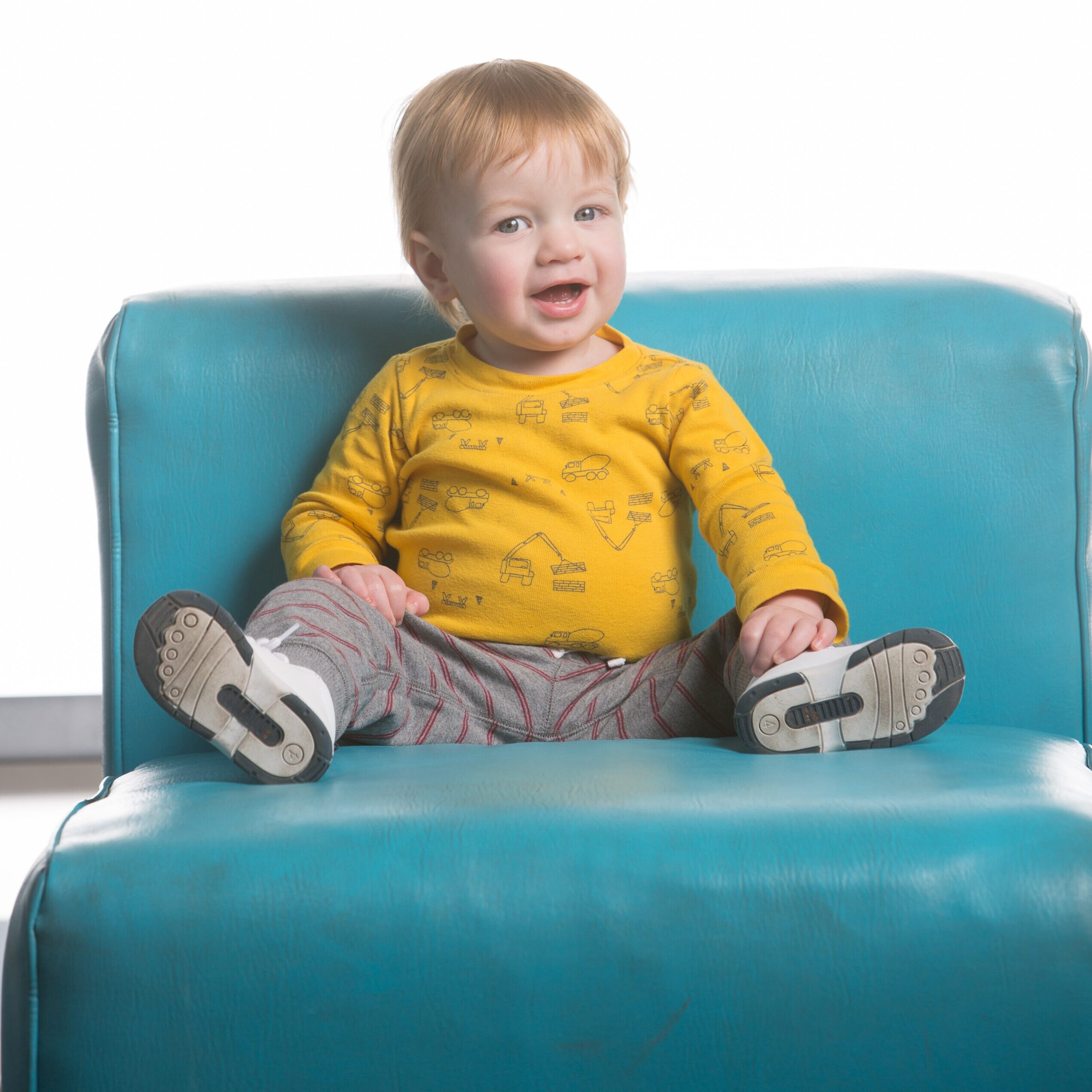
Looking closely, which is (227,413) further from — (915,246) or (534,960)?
(915,246)

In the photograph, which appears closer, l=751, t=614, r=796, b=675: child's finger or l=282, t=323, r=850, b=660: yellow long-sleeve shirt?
l=751, t=614, r=796, b=675: child's finger

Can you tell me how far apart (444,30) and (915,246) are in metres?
0.81

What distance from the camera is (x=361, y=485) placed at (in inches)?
46.6

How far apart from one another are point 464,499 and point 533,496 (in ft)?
0.23

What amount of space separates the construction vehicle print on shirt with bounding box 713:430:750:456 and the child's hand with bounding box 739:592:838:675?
0.18m

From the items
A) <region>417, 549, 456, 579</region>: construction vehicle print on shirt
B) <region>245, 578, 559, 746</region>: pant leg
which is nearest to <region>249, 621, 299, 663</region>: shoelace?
<region>245, 578, 559, 746</region>: pant leg

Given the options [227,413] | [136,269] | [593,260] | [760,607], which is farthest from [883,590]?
[136,269]

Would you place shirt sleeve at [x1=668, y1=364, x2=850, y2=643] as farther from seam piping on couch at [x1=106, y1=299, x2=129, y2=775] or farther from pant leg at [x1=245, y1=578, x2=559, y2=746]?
seam piping on couch at [x1=106, y1=299, x2=129, y2=775]

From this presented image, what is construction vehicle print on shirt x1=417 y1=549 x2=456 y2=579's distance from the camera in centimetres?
115

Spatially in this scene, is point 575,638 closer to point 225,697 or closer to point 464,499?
point 464,499

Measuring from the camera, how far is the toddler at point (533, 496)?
1054 mm

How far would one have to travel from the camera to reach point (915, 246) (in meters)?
1.88

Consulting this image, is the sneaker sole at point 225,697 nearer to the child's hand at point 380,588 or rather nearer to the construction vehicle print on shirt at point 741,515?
the child's hand at point 380,588

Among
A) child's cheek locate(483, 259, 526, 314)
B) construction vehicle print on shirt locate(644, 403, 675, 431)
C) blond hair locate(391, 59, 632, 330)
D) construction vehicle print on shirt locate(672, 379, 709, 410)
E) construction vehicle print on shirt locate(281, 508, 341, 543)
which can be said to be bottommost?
construction vehicle print on shirt locate(281, 508, 341, 543)
